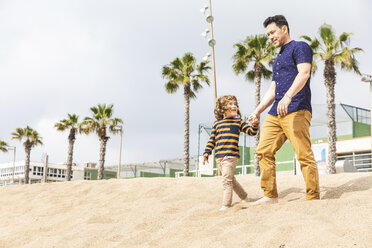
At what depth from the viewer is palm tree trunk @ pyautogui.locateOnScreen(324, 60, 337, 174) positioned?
17.0 metres

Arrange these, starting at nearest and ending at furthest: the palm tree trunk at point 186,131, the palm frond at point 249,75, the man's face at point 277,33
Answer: the man's face at point 277,33 < the palm tree trunk at point 186,131 < the palm frond at point 249,75

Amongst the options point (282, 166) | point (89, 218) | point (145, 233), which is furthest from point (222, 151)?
point (282, 166)

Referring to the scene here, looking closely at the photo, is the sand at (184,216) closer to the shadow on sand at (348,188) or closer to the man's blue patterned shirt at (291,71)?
the shadow on sand at (348,188)

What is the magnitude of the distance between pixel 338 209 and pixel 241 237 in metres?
0.99

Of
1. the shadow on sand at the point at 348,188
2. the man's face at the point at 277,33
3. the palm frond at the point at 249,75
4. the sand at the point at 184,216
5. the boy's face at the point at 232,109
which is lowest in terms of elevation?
the sand at the point at 184,216

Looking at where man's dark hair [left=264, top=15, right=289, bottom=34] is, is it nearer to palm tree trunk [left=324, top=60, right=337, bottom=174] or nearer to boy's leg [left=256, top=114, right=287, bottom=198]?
boy's leg [left=256, top=114, right=287, bottom=198]

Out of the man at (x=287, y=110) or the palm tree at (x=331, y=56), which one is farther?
the palm tree at (x=331, y=56)

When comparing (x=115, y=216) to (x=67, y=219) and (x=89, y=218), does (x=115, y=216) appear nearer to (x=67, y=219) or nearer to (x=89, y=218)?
(x=89, y=218)

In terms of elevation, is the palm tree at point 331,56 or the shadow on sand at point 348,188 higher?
the palm tree at point 331,56

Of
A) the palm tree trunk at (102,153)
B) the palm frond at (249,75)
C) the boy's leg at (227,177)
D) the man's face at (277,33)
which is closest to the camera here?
the man's face at (277,33)

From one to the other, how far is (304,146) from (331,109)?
14460mm

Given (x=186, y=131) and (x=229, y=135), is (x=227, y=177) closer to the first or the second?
(x=229, y=135)

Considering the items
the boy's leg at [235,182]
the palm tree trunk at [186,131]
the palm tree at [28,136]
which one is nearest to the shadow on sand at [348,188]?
the boy's leg at [235,182]

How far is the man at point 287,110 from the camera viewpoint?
4.32m
